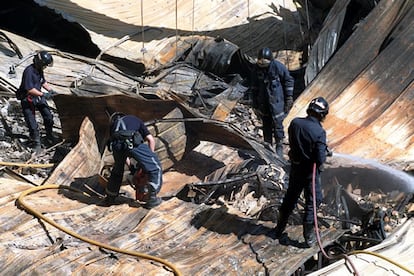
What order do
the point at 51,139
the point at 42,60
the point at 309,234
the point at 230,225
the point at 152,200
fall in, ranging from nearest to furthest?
the point at 309,234 → the point at 230,225 → the point at 152,200 → the point at 42,60 → the point at 51,139

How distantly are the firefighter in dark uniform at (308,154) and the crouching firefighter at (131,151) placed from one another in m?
1.72

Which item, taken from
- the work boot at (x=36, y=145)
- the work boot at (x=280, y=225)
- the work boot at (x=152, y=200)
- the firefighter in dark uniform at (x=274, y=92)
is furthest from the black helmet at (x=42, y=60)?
the work boot at (x=280, y=225)

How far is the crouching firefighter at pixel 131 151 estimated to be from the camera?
23.4ft

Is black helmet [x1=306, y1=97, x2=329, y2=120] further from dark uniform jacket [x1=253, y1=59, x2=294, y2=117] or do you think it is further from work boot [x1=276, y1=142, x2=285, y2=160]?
work boot [x1=276, y1=142, x2=285, y2=160]

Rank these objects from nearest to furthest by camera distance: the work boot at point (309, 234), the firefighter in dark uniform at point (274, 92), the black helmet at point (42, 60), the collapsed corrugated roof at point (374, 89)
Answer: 1. the work boot at point (309, 234)
2. the firefighter in dark uniform at point (274, 92)
3. the black helmet at point (42, 60)
4. the collapsed corrugated roof at point (374, 89)

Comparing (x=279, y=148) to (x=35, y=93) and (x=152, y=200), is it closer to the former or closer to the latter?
(x=152, y=200)

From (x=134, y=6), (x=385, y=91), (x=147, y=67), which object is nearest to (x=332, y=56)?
(x=385, y=91)

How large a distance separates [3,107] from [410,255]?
253 inches

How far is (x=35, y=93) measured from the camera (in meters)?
8.92

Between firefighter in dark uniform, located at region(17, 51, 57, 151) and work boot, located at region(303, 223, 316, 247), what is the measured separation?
14.7 ft

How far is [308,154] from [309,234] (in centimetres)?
83

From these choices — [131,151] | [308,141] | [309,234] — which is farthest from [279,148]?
[308,141]

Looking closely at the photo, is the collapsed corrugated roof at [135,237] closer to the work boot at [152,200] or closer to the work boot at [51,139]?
the work boot at [152,200]

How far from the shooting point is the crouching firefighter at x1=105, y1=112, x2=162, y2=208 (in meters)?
7.14
